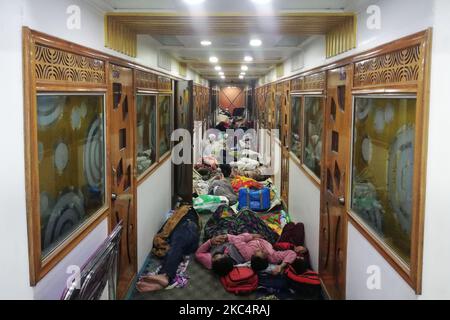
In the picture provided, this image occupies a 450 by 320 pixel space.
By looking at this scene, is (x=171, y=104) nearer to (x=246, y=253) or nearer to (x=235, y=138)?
(x=246, y=253)

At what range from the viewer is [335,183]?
11.2 ft

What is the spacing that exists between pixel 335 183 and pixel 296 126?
2.14m

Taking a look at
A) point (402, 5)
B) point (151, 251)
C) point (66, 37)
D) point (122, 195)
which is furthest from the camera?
point (151, 251)

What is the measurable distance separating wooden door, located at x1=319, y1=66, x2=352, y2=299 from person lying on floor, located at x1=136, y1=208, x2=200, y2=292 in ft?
4.70

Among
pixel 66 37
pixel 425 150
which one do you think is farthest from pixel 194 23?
pixel 425 150

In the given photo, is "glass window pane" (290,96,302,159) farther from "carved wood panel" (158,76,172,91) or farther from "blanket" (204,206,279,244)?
"carved wood panel" (158,76,172,91)

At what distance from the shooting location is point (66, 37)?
2.30 m

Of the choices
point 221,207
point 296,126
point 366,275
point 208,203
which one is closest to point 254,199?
point 208,203

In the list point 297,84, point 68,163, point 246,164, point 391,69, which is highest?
point 297,84

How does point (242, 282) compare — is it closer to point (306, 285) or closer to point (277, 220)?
point (306, 285)

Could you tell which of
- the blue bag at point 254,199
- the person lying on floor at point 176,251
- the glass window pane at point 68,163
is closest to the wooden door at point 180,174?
the blue bag at point 254,199

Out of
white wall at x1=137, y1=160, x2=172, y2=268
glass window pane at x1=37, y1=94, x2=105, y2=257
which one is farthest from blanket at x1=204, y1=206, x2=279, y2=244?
glass window pane at x1=37, y1=94, x2=105, y2=257

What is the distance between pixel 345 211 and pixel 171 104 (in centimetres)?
362

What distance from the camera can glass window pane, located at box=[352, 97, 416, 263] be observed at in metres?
2.12
